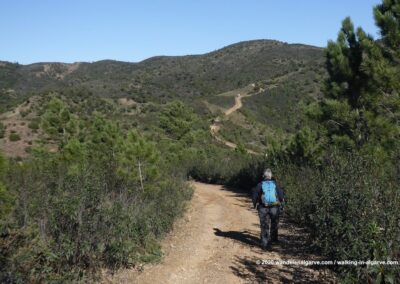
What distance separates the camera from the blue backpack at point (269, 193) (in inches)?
356

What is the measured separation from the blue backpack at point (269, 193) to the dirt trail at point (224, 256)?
1.06 metres

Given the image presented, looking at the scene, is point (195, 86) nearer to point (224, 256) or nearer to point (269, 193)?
point (269, 193)

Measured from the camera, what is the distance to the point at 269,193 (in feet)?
29.8

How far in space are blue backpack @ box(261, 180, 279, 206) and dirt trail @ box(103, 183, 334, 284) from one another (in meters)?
1.06

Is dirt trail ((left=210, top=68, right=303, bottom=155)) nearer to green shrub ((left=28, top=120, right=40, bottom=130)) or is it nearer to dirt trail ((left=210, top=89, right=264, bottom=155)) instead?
dirt trail ((left=210, top=89, right=264, bottom=155))

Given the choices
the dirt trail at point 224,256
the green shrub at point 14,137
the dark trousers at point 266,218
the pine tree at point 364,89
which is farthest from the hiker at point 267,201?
the green shrub at point 14,137

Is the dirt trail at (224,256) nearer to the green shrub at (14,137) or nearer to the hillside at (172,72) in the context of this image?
the green shrub at (14,137)

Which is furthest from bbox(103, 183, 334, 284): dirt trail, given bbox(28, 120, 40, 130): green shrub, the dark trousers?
bbox(28, 120, 40, 130): green shrub

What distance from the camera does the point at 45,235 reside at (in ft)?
23.2

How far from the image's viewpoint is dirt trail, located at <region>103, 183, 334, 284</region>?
24.4 feet

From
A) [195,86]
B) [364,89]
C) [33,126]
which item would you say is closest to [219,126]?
[33,126]

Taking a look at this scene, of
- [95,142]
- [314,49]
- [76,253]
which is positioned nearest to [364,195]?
[76,253]

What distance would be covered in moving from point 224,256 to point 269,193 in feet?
5.28

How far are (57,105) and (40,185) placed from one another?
78.5 feet
